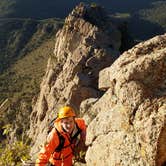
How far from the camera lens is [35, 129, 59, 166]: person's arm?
12570 mm

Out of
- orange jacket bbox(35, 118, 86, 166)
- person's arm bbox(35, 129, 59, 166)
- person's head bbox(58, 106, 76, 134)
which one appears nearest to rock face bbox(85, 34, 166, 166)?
orange jacket bbox(35, 118, 86, 166)

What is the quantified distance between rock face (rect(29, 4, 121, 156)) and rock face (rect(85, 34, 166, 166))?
82.5ft

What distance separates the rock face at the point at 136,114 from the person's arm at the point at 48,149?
112 cm

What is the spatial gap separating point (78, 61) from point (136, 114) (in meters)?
40.1

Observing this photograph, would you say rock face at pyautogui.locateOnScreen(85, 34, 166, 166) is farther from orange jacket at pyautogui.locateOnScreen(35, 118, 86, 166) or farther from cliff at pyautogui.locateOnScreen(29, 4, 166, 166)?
orange jacket at pyautogui.locateOnScreen(35, 118, 86, 166)

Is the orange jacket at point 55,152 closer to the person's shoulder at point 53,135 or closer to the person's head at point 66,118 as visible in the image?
the person's shoulder at point 53,135

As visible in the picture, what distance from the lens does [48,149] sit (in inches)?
498

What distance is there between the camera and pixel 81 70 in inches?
1938

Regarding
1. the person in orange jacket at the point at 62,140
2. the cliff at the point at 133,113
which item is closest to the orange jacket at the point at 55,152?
the person in orange jacket at the point at 62,140

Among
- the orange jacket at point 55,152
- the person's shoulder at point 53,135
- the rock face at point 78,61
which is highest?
the person's shoulder at point 53,135

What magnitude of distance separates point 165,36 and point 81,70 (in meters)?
36.4

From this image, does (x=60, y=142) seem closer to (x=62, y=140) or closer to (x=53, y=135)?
(x=62, y=140)

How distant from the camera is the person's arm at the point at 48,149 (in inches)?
495

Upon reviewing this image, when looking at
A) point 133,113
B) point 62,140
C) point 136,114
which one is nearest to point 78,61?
point 62,140
